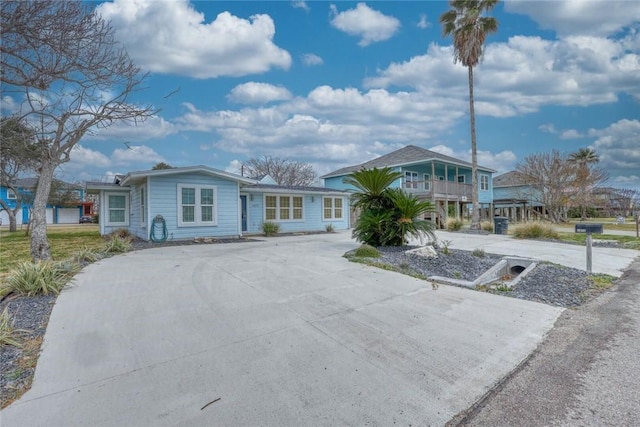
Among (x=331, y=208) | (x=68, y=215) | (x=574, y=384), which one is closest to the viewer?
(x=574, y=384)

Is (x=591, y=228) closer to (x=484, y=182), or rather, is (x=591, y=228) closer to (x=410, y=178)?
(x=410, y=178)

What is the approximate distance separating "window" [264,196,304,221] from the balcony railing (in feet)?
28.3

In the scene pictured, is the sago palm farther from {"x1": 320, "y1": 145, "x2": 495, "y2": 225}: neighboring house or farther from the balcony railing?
the balcony railing

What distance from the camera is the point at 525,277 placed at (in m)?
6.25

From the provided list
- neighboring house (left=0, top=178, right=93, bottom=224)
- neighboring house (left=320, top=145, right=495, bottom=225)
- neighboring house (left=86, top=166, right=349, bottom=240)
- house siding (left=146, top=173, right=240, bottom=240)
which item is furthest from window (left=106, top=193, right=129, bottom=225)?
neighboring house (left=0, top=178, right=93, bottom=224)

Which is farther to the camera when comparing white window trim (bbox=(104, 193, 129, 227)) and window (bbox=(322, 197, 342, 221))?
window (bbox=(322, 197, 342, 221))

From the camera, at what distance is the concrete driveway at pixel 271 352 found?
2.24m

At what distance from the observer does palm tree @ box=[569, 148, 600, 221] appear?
26312 millimetres

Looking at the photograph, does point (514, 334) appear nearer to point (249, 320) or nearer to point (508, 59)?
point (249, 320)

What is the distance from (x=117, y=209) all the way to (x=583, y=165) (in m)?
35.7

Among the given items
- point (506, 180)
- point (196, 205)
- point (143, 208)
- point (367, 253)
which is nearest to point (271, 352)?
point (367, 253)

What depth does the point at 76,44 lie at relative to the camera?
19.6 ft

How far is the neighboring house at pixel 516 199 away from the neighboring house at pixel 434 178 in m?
2.07

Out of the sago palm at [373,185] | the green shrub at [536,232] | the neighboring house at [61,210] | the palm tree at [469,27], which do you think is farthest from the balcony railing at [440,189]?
the neighboring house at [61,210]
